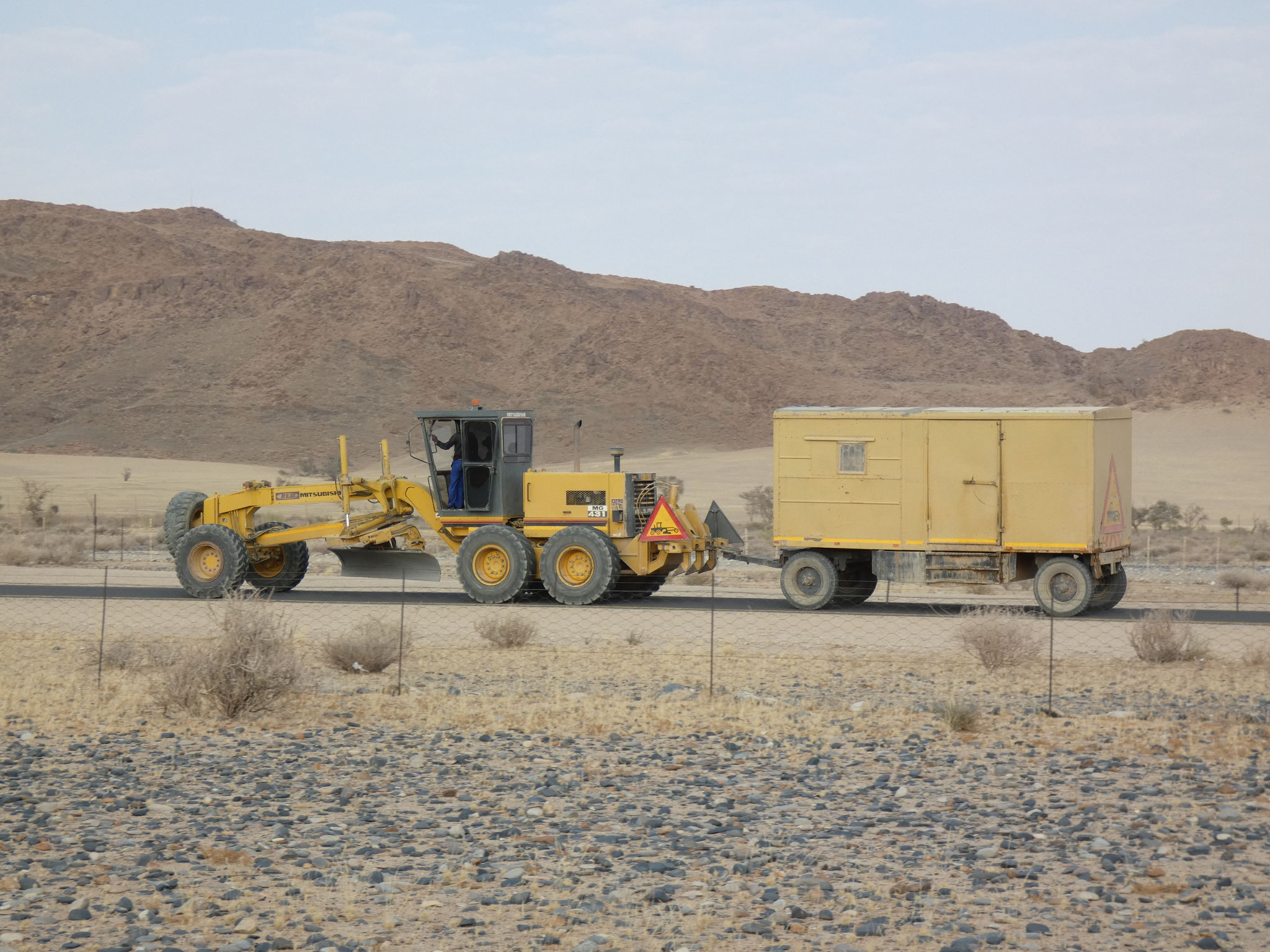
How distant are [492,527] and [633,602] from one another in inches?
105

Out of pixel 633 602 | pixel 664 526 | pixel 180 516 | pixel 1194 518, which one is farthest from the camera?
pixel 1194 518

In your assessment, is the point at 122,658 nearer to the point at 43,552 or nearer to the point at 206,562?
the point at 206,562

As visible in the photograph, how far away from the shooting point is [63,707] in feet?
39.9

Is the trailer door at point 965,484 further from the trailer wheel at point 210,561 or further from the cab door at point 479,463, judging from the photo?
the trailer wheel at point 210,561

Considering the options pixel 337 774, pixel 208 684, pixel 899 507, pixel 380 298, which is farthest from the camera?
pixel 380 298

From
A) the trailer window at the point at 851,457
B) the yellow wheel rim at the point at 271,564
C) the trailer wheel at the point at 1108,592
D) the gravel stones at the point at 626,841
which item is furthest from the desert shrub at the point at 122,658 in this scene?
the trailer wheel at the point at 1108,592

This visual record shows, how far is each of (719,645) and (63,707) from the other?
7.78 metres

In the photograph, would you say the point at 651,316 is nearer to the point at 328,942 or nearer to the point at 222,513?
the point at 222,513

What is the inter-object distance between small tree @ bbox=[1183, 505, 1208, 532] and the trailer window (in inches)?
1144

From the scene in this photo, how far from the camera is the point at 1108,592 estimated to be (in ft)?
70.5

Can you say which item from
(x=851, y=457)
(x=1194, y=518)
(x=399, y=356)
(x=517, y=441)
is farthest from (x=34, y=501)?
(x=399, y=356)

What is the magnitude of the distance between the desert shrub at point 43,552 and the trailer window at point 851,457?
19.3 m

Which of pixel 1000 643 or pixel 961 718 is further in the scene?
pixel 1000 643

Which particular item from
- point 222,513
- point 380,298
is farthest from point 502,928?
point 380,298
